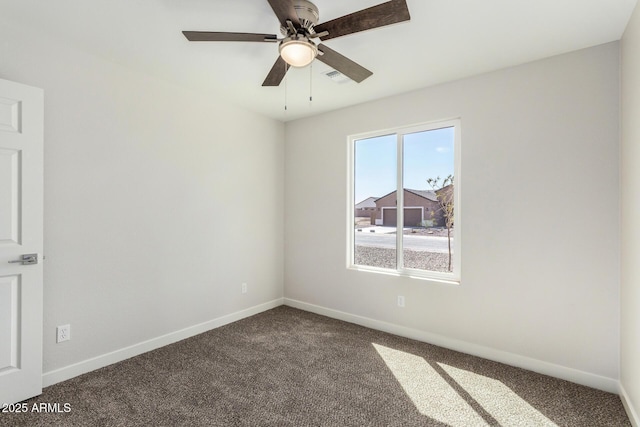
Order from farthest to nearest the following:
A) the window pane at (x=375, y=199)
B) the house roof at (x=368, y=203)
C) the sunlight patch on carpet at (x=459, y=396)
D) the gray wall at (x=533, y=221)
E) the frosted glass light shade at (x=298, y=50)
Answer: the house roof at (x=368, y=203) < the window pane at (x=375, y=199) < the gray wall at (x=533, y=221) < the sunlight patch on carpet at (x=459, y=396) < the frosted glass light shade at (x=298, y=50)

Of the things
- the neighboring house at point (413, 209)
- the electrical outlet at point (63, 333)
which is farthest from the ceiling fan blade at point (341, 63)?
the electrical outlet at point (63, 333)

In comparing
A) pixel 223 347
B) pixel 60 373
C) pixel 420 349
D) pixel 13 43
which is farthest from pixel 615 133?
pixel 60 373

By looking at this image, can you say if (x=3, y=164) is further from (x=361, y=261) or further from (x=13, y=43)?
(x=361, y=261)

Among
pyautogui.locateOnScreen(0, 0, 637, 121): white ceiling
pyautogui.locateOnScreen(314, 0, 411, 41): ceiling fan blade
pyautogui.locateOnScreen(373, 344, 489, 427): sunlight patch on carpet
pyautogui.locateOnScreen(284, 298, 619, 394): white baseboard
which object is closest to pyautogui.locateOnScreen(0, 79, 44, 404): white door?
pyautogui.locateOnScreen(0, 0, 637, 121): white ceiling

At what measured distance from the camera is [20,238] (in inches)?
84.2

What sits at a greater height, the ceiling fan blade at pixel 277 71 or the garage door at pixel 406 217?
the ceiling fan blade at pixel 277 71

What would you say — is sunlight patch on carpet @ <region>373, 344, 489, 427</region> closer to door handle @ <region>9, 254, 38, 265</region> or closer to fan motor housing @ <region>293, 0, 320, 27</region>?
fan motor housing @ <region>293, 0, 320, 27</region>

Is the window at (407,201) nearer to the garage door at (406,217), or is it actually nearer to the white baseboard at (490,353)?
the garage door at (406,217)

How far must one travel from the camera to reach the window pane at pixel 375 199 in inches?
142

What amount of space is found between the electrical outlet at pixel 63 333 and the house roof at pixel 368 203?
2.95 m

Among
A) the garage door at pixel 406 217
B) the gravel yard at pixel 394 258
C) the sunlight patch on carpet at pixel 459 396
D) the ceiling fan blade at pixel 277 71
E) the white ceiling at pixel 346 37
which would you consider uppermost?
the white ceiling at pixel 346 37

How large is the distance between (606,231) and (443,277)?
131 centimetres

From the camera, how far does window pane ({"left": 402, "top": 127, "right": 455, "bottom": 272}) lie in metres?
3.18

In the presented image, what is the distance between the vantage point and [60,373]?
2.39 m
